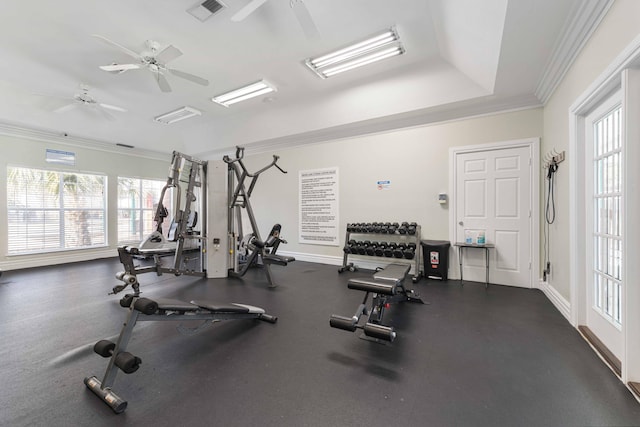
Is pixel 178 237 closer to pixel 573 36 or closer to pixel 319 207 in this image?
pixel 319 207

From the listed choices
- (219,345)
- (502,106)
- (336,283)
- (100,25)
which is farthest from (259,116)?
(219,345)

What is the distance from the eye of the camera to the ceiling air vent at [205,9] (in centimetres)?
263

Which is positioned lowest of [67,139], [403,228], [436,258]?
[436,258]

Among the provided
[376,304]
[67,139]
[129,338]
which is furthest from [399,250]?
[67,139]

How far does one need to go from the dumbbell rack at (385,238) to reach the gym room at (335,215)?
4cm

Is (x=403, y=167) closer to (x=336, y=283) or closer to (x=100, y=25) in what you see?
(x=336, y=283)

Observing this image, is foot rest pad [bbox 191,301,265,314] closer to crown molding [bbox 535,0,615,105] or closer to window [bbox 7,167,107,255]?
crown molding [bbox 535,0,615,105]

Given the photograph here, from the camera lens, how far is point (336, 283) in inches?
157

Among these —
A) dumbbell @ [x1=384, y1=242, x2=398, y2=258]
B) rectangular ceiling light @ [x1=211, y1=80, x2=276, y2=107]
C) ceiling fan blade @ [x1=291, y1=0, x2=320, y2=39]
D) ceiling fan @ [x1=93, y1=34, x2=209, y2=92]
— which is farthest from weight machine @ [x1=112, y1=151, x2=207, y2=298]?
dumbbell @ [x1=384, y1=242, x2=398, y2=258]

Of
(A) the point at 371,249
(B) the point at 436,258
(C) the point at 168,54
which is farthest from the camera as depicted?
(A) the point at 371,249

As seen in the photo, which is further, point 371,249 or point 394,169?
point 394,169

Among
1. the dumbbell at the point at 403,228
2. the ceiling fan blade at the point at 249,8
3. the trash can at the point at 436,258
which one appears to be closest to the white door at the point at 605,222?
the trash can at the point at 436,258

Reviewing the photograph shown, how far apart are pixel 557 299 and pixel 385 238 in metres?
2.43

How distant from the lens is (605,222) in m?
2.07
